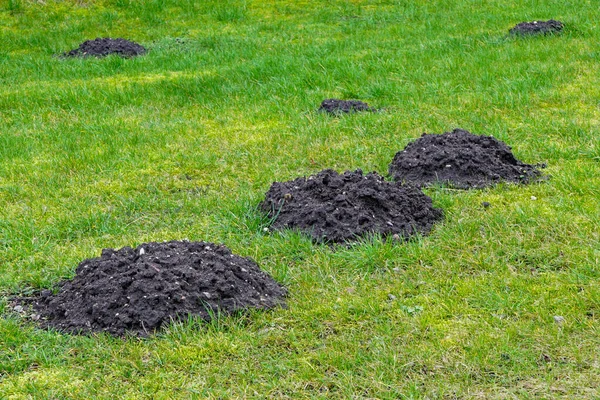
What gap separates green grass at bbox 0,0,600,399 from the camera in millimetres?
4250

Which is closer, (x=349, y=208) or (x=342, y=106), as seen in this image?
(x=349, y=208)

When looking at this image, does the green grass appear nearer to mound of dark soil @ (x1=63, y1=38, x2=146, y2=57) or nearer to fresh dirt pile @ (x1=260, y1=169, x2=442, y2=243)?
fresh dirt pile @ (x1=260, y1=169, x2=442, y2=243)

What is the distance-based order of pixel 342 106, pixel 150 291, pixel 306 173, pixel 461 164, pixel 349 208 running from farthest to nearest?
1. pixel 342 106
2. pixel 306 173
3. pixel 461 164
4. pixel 349 208
5. pixel 150 291

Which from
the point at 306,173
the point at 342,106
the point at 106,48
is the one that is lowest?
the point at 306,173

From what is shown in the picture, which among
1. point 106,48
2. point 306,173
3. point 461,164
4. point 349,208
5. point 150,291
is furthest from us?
point 106,48

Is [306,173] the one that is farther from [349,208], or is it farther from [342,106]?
[342,106]

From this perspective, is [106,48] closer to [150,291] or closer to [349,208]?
[349,208]

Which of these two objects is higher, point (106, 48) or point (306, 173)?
point (106, 48)

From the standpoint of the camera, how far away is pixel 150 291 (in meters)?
4.70

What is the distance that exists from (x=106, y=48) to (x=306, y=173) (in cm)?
645

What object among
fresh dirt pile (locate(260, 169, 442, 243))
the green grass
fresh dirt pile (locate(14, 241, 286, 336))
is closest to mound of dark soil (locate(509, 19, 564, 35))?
the green grass

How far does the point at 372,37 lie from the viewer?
13.0m

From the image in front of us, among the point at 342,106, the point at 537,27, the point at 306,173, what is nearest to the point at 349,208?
the point at 306,173

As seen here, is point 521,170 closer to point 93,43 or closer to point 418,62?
point 418,62
